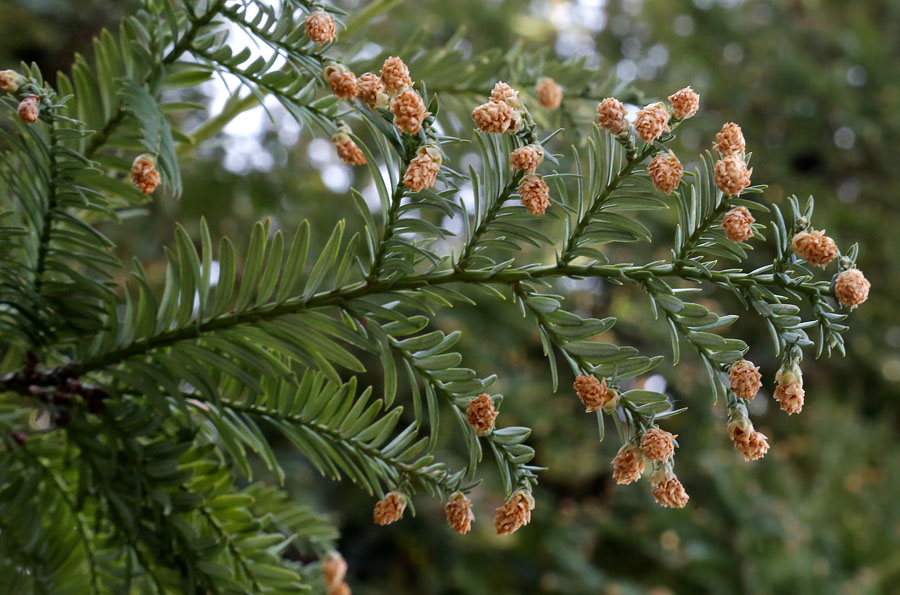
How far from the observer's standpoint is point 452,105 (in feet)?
1.60

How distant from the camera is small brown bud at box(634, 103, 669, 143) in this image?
0.28 metres

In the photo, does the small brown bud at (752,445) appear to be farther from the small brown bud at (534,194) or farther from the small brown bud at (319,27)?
the small brown bud at (319,27)

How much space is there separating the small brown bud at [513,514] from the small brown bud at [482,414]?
0.03m

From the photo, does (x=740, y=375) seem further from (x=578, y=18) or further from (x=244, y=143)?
(x=578, y=18)

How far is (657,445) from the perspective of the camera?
0.29 meters

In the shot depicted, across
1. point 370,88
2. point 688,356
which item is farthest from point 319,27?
point 688,356

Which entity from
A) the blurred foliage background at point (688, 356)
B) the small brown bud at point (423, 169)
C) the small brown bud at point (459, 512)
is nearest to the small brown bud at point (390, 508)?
the small brown bud at point (459, 512)

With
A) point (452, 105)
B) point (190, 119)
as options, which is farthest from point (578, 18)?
point (452, 105)

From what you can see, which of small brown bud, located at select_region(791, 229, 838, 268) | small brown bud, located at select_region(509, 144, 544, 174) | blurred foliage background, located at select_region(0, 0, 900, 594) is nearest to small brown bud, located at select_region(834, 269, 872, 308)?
small brown bud, located at select_region(791, 229, 838, 268)

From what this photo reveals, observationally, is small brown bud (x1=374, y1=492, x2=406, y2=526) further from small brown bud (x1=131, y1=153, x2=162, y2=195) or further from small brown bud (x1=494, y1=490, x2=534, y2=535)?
small brown bud (x1=131, y1=153, x2=162, y2=195)

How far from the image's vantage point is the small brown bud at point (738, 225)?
28 centimetres

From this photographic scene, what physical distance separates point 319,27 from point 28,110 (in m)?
0.11

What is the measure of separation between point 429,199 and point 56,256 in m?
0.18

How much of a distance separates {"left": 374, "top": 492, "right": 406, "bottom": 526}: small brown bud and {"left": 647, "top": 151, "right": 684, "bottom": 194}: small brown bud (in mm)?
154
